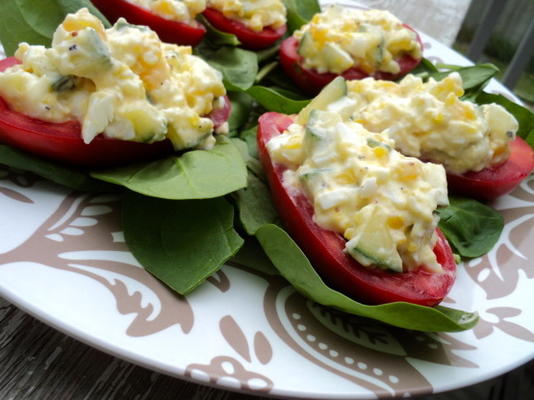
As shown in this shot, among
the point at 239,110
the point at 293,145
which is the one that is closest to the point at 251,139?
the point at 239,110

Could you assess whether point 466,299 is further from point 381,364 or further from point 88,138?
point 88,138

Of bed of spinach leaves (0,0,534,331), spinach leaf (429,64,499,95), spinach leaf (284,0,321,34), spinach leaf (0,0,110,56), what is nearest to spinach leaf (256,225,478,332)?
bed of spinach leaves (0,0,534,331)

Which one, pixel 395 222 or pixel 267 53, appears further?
pixel 267 53

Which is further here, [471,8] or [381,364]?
[471,8]

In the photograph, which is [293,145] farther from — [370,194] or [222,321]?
[222,321]

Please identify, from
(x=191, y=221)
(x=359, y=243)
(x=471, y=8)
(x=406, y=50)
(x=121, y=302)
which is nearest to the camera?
(x=121, y=302)

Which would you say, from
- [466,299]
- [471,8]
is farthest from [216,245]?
[471,8]
